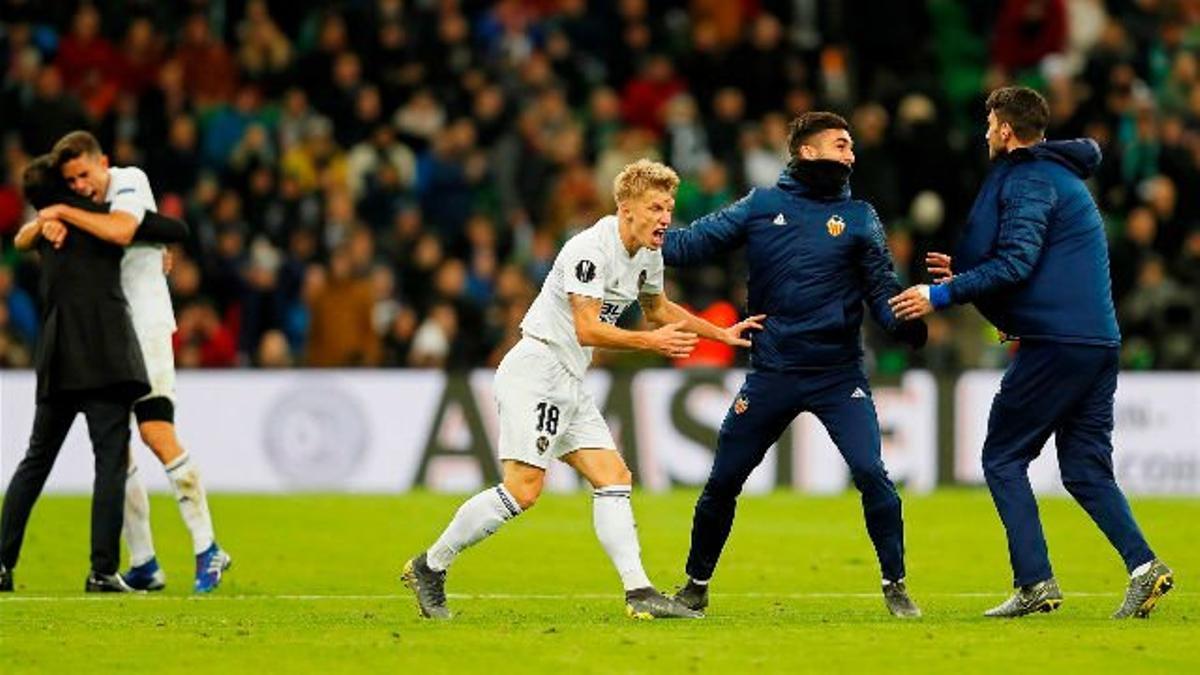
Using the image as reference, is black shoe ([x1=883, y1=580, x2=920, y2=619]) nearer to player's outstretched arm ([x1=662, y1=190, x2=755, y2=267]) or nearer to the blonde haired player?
the blonde haired player

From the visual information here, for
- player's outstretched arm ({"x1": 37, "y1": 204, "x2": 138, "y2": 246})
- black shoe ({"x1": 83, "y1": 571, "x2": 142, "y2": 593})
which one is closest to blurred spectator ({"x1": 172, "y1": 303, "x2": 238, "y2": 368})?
black shoe ({"x1": 83, "y1": 571, "x2": 142, "y2": 593})

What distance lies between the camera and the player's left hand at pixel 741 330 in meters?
12.7

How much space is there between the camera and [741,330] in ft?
42.4

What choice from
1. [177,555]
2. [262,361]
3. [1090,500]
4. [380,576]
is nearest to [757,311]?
[1090,500]

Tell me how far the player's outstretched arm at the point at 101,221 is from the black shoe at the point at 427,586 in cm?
312

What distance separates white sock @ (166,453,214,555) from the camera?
50.0 ft

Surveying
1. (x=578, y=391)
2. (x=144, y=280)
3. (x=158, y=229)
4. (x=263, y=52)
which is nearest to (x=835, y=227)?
(x=578, y=391)

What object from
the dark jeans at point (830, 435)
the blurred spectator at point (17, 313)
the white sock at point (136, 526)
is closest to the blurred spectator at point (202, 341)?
the blurred spectator at point (17, 313)

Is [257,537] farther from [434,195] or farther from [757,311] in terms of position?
[434,195]

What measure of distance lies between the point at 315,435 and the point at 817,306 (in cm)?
1176

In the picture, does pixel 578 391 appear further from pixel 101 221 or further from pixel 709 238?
pixel 101 221

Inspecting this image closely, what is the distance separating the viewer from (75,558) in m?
17.1

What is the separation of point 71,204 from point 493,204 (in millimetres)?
12756

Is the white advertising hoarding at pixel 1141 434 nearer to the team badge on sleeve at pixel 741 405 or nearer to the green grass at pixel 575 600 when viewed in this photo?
the green grass at pixel 575 600
